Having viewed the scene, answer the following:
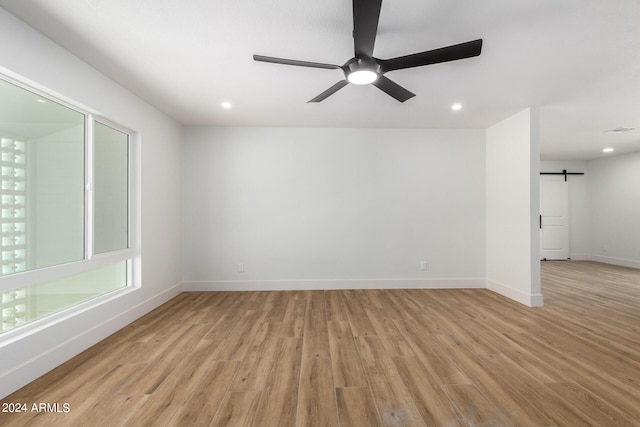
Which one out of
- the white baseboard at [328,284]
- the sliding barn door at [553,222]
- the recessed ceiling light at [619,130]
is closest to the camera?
the white baseboard at [328,284]

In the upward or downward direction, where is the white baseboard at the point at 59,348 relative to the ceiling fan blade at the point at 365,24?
downward

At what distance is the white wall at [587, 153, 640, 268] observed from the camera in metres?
5.79

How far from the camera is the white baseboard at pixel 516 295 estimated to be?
131 inches

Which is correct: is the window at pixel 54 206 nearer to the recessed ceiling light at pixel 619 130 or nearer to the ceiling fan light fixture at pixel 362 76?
the ceiling fan light fixture at pixel 362 76

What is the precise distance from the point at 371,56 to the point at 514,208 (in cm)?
310

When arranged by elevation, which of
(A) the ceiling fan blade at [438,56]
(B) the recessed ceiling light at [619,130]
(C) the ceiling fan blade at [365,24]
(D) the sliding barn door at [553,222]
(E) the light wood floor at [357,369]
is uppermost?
(B) the recessed ceiling light at [619,130]

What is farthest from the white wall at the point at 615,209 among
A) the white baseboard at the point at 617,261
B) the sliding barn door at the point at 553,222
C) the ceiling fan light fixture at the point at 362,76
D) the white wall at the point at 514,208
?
the ceiling fan light fixture at the point at 362,76

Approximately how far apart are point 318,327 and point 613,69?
146 inches

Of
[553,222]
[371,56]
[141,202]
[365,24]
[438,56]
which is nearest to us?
[365,24]

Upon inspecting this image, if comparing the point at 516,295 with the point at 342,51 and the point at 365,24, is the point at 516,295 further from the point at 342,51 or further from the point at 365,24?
the point at 365,24

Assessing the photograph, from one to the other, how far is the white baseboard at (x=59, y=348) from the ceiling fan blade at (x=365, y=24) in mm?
2945

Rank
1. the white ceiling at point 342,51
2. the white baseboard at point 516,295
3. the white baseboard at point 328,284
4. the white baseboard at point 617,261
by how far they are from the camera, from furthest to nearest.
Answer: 1. the white baseboard at point 617,261
2. the white baseboard at point 328,284
3. the white baseboard at point 516,295
4. the white ceiling at point 342,51

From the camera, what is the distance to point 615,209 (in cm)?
607

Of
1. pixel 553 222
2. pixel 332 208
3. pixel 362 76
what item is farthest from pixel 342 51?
pixel 553 222
